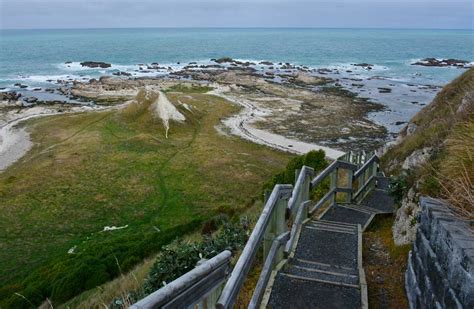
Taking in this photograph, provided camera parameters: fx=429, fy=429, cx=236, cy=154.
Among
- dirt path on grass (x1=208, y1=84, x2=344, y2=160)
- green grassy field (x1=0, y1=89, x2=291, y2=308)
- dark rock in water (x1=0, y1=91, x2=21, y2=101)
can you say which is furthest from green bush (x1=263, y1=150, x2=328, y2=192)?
→ dark rock in water (x1=0, y1=91, x2=21, y2=101)

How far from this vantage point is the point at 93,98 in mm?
61688

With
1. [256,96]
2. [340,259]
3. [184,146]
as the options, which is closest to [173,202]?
[184,146]

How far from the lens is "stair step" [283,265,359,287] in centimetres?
717

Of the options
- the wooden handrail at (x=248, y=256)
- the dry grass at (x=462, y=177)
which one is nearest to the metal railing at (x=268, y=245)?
the wooden handrail at (x=248, y=256)

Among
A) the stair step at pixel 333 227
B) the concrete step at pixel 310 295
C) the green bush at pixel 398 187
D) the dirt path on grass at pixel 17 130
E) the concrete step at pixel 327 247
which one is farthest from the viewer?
the dirt path on grass at pixel 17 130

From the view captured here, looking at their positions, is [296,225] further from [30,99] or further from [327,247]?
[30,99]

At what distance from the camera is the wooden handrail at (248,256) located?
3.82 m

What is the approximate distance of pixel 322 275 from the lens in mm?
7371

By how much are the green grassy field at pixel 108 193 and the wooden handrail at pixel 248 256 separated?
974cm

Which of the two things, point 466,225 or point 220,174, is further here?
point 220,174

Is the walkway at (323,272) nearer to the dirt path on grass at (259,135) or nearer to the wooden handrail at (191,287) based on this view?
the wooden handrail at (191,287)

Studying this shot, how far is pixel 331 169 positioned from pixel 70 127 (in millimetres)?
36138

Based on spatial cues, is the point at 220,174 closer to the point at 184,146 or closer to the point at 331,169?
the point at 184,146

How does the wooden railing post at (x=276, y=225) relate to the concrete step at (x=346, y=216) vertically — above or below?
above
